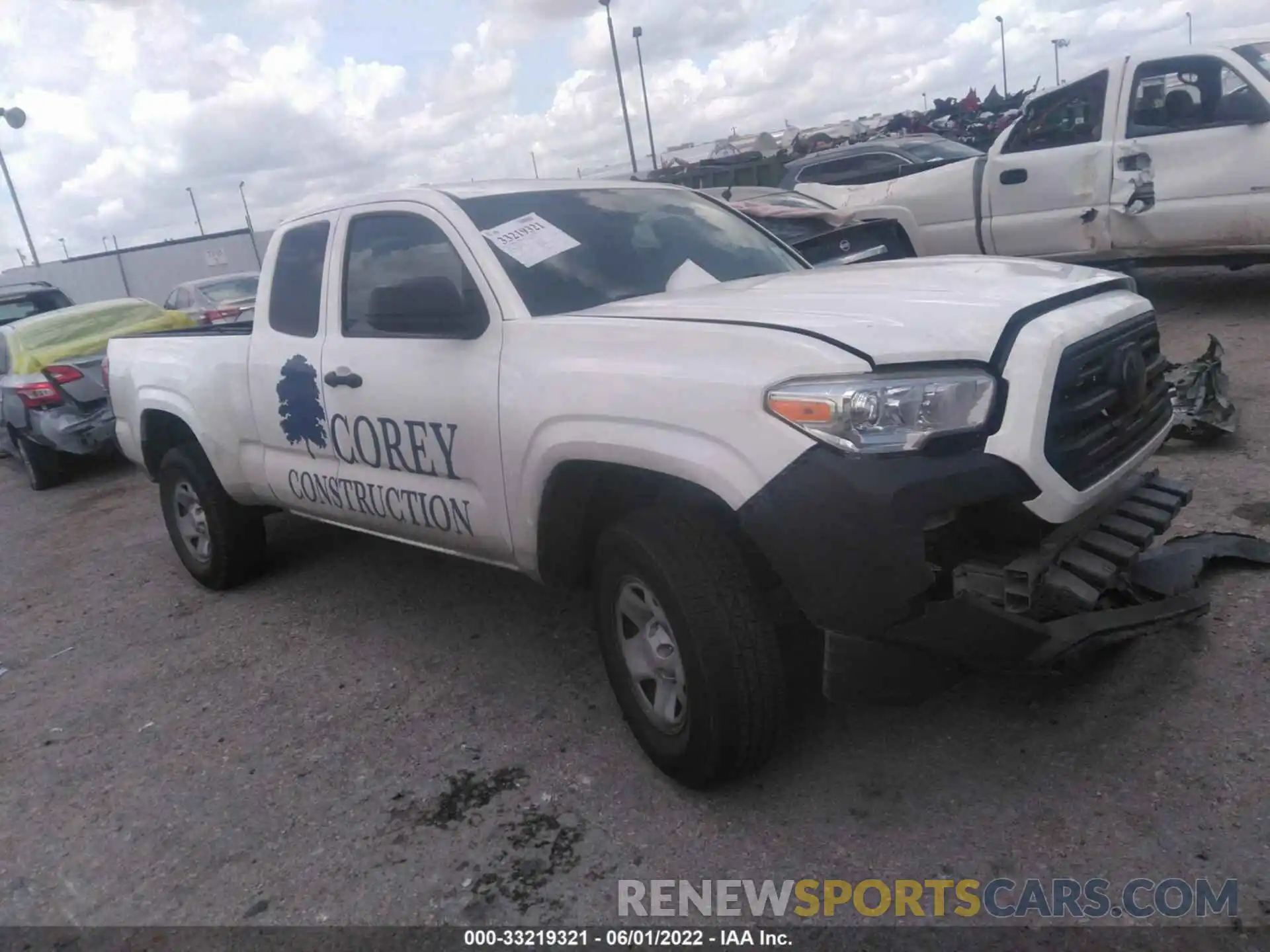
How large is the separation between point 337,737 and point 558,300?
175cm

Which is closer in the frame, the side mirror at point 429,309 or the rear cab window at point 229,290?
the side mirror at point 429,309

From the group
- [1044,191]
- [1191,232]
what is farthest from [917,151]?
[1191,232]

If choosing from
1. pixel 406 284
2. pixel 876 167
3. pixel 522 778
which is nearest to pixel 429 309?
pixel 406 284

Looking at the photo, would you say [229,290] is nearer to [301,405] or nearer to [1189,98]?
[301,405]

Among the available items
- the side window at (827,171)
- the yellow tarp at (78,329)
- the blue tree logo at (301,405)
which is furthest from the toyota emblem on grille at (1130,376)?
the side window at (827,171)

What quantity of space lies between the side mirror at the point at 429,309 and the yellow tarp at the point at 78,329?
20.4ft

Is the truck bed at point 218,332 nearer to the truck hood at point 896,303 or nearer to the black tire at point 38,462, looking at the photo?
the truck hood at point 896,303

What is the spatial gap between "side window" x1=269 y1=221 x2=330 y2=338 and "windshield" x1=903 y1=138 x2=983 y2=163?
30.0 feet

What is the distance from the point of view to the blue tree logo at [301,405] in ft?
13.4

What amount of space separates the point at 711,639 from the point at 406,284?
1.52 metres

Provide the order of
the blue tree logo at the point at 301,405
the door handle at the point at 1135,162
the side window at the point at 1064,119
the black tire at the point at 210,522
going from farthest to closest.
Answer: the side window at the point at 1064,119 → the door handle at the point at 1135,162 → the black tire at the point at 210,522 → the blue tree logo at the point at 301,405

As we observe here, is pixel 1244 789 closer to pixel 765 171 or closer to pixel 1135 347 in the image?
pixel 1135 347

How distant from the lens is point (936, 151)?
12375 mm

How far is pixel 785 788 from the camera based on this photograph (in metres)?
2.89
